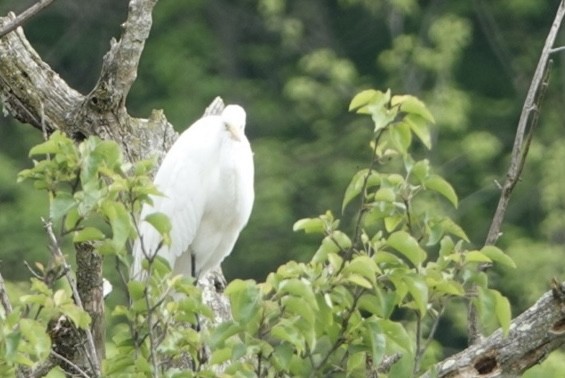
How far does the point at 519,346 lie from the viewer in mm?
3713

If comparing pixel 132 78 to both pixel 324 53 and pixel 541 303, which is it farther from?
pixel 324 53

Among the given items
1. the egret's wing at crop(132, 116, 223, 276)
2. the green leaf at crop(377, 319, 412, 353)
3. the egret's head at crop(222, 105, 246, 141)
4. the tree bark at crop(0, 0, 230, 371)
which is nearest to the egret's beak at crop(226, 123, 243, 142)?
the egret's head at crop(222, 105, 246, 141)

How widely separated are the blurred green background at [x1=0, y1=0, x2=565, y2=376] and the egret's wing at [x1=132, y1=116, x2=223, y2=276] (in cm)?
599

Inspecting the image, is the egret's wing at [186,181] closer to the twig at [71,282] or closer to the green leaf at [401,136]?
the twig at [71,282]

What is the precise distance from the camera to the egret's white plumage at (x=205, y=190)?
544cm

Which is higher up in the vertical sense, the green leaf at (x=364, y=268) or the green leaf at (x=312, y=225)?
the green leaf at (x=312, y=225)

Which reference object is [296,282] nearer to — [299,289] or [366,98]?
[299,289]

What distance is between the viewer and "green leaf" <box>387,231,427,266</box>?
10.5 ft

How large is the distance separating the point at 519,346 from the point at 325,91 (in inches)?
429

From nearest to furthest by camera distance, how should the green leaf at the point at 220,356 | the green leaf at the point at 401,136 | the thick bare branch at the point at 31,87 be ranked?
the green leaf at the point at 401,136 < the green leaf at the point at 220,356 < the thick bare branch at the point at 31,87

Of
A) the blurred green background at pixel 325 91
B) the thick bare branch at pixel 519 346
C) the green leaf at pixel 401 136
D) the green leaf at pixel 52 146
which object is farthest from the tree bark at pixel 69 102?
the blurred green background at pixel 325 91

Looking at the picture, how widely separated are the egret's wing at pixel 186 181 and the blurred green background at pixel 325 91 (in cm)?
599

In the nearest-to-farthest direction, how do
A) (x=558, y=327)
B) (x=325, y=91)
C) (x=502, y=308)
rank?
(x=502, y=308) < (x=558, y=327) < (x=325, y=91)

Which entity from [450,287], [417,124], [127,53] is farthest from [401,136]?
[127,53]
